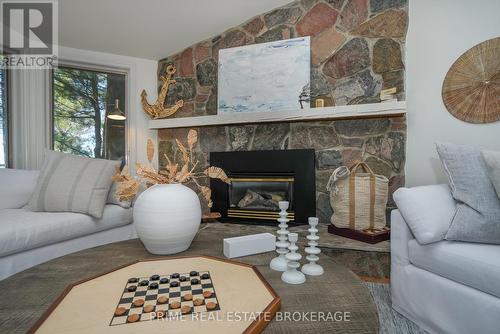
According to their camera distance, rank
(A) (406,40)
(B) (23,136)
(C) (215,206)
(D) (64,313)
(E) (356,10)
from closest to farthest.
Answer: (D) (64,313) → (A) (406,40) → (E) (356,10) → (B) (23,136) → (C) (215,206)

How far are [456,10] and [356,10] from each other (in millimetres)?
682

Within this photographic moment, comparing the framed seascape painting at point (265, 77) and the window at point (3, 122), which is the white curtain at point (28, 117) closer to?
the window at point (3, 122)

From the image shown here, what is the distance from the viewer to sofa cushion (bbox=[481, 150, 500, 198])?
4.10 feet

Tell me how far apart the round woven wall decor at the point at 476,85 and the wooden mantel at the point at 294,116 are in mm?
348

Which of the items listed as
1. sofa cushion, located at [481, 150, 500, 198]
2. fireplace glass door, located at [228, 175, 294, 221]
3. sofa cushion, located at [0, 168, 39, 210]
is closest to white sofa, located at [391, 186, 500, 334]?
sofa cushion, located at [481, 150, 500, 198]

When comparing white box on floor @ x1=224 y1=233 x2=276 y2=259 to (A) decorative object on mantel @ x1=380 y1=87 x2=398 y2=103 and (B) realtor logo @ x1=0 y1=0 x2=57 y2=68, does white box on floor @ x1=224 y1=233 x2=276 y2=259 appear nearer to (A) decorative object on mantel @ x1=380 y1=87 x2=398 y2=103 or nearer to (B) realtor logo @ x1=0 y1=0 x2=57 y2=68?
(A) decorative object on mantel @ x1=380 y1=87 x2=398 y2=103

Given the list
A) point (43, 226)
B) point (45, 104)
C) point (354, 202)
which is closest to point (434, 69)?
point (354, 202)

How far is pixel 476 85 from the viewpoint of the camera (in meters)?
1.85

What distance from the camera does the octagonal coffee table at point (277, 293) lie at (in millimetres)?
593

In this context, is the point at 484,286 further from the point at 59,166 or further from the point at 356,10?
the point at 59,166

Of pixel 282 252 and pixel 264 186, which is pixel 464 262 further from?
pixel 264 186

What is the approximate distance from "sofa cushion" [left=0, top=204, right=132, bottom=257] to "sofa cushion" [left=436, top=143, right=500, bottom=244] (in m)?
2.03

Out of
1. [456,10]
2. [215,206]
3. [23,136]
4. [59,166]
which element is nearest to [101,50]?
[23,136]

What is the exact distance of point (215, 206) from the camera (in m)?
2.64
